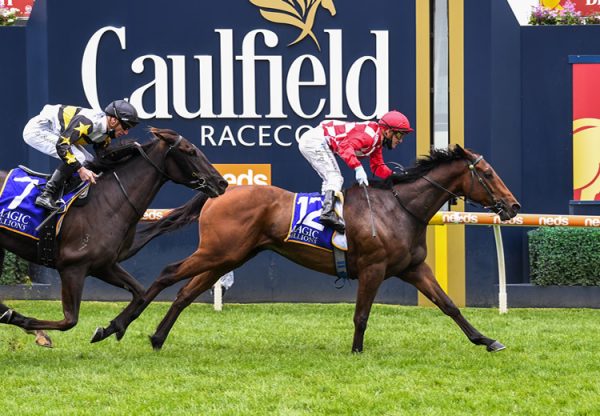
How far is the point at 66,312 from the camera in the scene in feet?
23.0

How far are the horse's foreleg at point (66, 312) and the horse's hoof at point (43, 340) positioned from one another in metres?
0.73

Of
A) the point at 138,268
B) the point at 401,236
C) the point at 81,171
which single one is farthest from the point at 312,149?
the point at 138,268

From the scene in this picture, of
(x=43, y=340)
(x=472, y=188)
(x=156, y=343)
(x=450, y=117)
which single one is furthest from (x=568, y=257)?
(x=43, y=340)

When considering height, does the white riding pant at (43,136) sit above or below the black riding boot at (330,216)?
above

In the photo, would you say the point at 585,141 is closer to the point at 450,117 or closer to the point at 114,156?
the point at 450,117

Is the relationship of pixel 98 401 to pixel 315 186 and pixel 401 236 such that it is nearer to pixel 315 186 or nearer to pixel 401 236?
pixel 401 236

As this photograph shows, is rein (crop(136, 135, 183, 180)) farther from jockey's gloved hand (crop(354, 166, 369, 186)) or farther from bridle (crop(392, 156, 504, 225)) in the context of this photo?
bridle (crop(392, 156, 504, 225))

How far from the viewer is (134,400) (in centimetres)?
598

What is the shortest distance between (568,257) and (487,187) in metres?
3.04

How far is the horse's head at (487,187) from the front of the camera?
7.89 m

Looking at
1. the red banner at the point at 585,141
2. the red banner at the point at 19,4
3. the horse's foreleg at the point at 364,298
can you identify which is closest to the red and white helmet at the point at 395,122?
the horse's foreleg at the point at 364,298

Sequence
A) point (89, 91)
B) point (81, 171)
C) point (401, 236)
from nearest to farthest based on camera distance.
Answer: point (81, 171)
point (401, 236)
point (89, 91)

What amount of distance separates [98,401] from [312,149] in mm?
2812

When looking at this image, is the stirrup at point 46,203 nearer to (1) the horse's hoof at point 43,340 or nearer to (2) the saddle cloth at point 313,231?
(1) the horse's hoof at point 43,340
